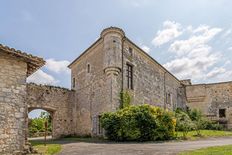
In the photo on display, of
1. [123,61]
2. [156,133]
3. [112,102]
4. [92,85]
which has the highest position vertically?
[123,61]

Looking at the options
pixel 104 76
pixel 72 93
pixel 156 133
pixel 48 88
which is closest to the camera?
pixel 156 133

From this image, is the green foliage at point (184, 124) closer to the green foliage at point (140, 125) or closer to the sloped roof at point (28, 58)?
the green foliage at point (140, 125)

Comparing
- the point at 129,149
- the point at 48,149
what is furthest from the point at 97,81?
the point at 129,149

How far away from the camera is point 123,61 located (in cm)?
1994

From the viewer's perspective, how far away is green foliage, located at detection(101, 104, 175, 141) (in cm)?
1569

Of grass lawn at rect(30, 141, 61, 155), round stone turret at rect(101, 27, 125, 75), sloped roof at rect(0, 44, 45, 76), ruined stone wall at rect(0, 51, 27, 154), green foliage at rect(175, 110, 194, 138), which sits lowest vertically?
grass lawn at rect(30, 141, 61, 155)

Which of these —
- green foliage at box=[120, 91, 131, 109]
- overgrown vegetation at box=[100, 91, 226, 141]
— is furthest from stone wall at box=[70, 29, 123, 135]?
overgrown vegetation at box=[100, 91, 226, 141]

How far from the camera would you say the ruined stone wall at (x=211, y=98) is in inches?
1260

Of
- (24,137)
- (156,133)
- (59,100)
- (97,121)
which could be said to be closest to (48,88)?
(59,100)

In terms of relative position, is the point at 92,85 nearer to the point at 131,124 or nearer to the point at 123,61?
the point at 123,61

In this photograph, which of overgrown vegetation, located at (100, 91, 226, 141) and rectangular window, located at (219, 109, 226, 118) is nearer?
overgrown vegetation, located at (100, 91, 226, 141)

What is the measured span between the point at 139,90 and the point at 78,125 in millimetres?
6025

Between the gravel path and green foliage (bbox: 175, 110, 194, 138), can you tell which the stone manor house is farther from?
A: the gravel path

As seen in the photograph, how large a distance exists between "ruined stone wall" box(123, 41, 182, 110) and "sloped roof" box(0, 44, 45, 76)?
31.8 ft
